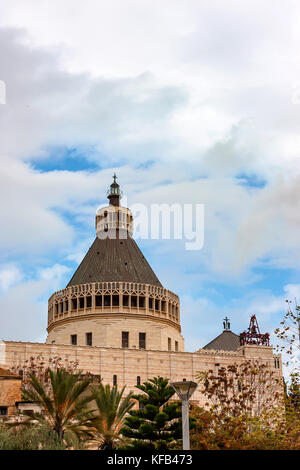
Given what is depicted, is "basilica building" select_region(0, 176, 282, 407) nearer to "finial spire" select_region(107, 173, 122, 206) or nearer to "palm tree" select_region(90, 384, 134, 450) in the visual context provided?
"finial spire" select_region(107, 173, 122, 206)

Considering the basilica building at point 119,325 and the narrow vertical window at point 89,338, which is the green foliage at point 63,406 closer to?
the basilica building at point 119,325

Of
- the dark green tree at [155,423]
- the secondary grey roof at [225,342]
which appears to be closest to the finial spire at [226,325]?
the secondary grey roof at [225,342]

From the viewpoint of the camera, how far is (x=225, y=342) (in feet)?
350

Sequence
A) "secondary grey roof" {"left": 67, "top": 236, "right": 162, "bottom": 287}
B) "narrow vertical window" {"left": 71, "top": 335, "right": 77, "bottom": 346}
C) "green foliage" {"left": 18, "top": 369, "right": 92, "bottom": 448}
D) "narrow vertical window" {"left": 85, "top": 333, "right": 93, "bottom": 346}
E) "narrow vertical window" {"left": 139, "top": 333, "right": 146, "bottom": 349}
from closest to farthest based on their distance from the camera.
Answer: "green foliage" {"left": 18, "top": 369, "right": 92, "bottom": 448}
"narrow vertical window" {"left": 85, "top": 333, "right": 93, "bottom": 346}
"narrow vertical window" {"left": 139, "top": 333, "right": 146, "bottom": 349}
"narrow vertical window" {"left": 71, "top": 335, "right": 77, "bottom": 346}
"secondary grey roof" {"left": 67, "top": 236, "right": 162, "bottom": 287}

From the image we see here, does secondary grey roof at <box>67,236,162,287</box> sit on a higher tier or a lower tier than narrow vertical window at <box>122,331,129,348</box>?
higher

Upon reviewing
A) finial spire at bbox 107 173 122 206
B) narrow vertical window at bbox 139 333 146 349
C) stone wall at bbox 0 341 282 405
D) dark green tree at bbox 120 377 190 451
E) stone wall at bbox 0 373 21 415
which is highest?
finial spire at bbox 107 173 122 206

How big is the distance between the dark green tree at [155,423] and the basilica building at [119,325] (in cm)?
2816

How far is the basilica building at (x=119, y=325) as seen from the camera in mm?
79750

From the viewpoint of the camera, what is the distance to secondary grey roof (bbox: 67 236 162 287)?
9131 cm

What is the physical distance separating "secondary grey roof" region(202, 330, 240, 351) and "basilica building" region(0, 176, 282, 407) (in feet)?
35.5

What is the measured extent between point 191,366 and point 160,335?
6.03 meters

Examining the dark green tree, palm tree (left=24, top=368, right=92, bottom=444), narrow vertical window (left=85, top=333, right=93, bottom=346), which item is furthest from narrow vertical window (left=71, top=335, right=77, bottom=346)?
palm tree (left=24, top=368, right=92, bottom=444)
